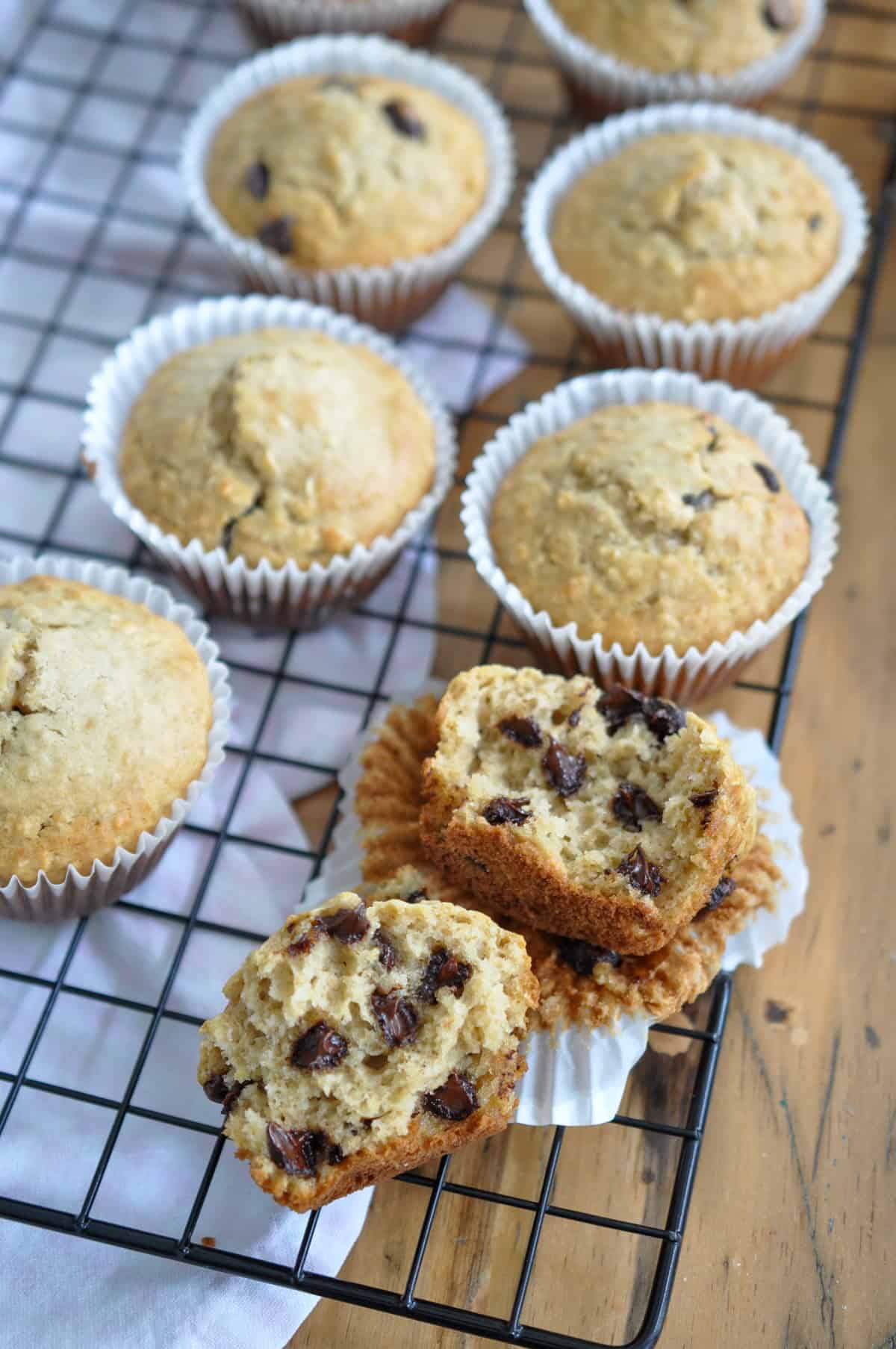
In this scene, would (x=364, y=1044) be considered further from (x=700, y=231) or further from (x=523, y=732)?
(x=700, y=231)

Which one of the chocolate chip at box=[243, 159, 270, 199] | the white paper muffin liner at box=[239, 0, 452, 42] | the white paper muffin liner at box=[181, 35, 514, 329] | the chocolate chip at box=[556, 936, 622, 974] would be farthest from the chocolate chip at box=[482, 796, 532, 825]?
the white paper muffin liner at box=[239, 0, 452, 42]

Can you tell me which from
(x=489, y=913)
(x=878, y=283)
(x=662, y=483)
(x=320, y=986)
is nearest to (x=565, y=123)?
(x=878, y=283)

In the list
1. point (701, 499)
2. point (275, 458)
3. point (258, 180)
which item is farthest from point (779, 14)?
point (275, 458)

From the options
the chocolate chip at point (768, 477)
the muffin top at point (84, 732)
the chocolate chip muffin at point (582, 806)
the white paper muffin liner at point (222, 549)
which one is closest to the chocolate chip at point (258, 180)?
the white paper muffin liner at point (222, 549)

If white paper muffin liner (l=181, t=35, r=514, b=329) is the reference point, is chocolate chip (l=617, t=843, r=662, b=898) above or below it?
below

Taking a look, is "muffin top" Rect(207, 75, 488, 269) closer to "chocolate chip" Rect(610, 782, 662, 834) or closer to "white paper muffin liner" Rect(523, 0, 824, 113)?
"white paper muffin liner" Rect(523, 0, 824, 113)
